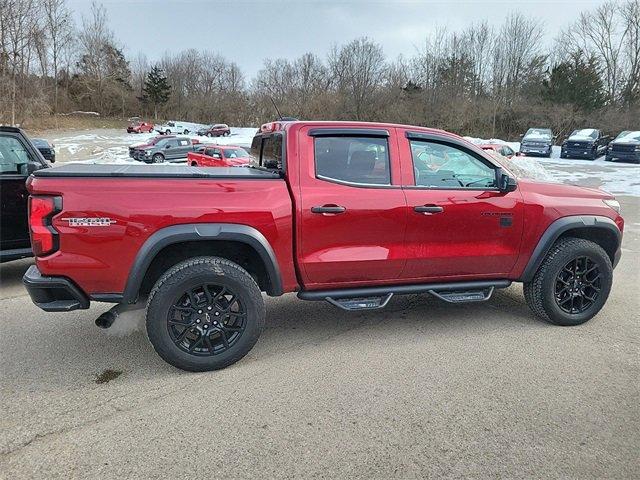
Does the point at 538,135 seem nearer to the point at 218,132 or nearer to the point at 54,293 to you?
the point at 218,132

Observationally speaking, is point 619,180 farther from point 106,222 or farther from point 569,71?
point 569,71

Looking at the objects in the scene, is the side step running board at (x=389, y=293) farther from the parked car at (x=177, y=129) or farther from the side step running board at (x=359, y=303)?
the parked car at (x=177, y=129)

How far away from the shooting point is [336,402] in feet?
9.71

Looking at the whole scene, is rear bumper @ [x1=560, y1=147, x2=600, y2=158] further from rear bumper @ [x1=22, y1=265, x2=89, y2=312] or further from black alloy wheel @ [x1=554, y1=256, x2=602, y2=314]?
rear bumper @ [x1=22, y1=265, x2=89, y2=312]

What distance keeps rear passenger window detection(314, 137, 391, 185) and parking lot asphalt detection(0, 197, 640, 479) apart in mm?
1441

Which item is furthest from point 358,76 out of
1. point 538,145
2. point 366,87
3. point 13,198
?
point 13,198

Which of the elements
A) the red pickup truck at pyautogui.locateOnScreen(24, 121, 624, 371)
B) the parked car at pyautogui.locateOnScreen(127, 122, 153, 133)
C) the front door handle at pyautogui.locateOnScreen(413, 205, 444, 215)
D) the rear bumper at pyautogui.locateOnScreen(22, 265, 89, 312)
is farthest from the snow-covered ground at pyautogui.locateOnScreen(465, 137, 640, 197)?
the parked car at pyautogui.locateOnScreen(127, 122, 153, 133)

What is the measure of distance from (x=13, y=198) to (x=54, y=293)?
2.80 metres

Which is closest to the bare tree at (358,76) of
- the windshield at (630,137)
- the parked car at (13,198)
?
the windshield at (630,137)

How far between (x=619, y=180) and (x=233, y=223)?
2194 centimetres

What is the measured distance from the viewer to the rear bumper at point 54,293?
120 inches

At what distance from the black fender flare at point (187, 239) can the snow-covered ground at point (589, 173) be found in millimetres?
12485

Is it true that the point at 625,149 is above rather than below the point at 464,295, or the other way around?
above

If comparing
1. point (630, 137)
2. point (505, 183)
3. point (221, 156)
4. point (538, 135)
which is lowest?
point (505, 183)
